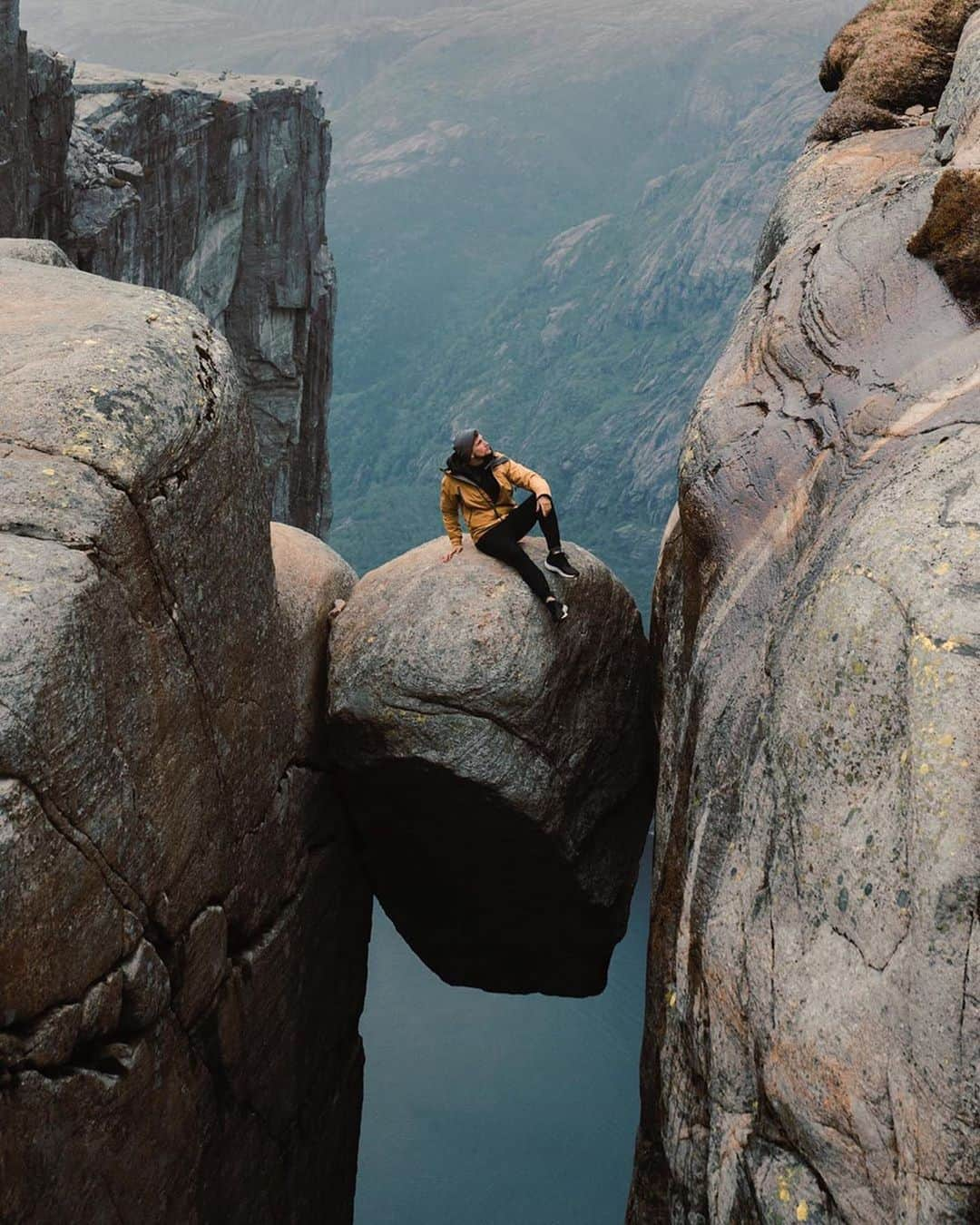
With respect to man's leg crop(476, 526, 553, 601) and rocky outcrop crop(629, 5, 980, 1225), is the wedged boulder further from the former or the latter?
rocky outcrop crop(629, 5, 980, 1225)

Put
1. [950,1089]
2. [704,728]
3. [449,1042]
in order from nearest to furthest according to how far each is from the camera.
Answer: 1. [950,1089]
2. [704,728]
3. [449,1042]

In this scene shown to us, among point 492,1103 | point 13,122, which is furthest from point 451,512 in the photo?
point 13,122

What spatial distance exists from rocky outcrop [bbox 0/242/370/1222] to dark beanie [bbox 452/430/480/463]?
207 centimetres

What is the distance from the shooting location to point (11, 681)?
7.96m

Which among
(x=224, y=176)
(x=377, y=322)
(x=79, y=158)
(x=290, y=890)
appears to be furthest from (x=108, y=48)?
(x=290, y=890)

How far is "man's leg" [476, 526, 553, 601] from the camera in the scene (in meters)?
12.5

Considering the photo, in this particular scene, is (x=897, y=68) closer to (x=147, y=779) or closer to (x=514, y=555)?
(x=514, y=555)

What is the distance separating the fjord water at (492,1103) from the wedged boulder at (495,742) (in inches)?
360

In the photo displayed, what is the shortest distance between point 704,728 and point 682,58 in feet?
403

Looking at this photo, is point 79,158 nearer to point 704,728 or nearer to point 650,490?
point 704,728

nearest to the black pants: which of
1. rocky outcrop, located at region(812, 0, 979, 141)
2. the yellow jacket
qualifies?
the yellow jacket

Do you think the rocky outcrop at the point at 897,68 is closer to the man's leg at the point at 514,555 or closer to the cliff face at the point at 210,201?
the man's leg at the point at 514,555

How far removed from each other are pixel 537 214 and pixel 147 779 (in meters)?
112

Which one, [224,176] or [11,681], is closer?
[11,681]
